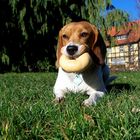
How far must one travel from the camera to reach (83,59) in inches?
188

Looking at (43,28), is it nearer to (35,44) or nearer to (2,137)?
(35,44)

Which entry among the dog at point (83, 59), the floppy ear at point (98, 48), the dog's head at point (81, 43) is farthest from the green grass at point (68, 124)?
the floppy ear at point (98, 48)

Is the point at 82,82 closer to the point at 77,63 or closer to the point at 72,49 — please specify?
the point at 77,63

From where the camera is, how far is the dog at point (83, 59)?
477 cm

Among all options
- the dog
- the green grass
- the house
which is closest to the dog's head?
the dog

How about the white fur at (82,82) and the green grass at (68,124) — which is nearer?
the green grass at (68,124)

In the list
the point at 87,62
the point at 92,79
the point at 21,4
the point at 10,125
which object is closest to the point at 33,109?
the point at 10,125

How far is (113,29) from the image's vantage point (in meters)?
18.4

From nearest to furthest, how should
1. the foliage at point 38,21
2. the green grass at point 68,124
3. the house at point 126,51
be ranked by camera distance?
1. the green grass at point 68,124
2. the foliage at point 38,21
3. the house at point 126,51

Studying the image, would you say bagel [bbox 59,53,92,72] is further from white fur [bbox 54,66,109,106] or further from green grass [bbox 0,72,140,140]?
green grass [bbox 0,72,140,140]

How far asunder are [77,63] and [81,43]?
0.24 metres

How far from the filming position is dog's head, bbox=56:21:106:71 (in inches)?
186

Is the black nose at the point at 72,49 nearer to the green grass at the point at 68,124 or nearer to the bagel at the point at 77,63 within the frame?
the bagel at the point at 77,63

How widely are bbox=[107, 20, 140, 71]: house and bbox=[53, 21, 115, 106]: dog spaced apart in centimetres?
1148
